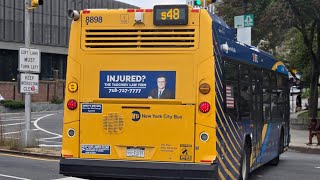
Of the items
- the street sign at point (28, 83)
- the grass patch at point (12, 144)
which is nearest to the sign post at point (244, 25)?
the street sign at point (28, 83)

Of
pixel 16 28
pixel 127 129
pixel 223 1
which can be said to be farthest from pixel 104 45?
pixel 16 28

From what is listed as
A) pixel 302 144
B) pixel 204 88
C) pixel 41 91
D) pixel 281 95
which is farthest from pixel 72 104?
pixel 41 91

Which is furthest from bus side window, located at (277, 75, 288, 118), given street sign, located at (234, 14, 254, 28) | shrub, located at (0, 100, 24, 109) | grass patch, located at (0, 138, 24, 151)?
shrub, located at (0, 100, 24, 109)

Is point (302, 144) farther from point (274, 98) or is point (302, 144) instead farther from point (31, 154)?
point (31, 154)

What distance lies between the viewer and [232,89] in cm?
912

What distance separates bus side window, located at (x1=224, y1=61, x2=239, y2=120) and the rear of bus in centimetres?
77

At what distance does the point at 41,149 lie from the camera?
16516 millimetres

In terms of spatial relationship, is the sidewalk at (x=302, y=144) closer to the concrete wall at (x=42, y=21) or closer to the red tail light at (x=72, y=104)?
the red tail light at (x=72, y=104)

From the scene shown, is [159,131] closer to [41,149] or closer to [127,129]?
[127,129]

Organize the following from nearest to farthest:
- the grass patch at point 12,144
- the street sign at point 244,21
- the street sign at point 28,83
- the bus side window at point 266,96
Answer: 1. the bus side window at point 266,96
2. the grass patch at point 12,144
3. the street sign at point 28,83
4. the street sign at point 244,21

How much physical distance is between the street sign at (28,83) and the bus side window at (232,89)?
934 cm

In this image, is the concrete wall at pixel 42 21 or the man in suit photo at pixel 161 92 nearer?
the man in suit photo at pixel 161 92

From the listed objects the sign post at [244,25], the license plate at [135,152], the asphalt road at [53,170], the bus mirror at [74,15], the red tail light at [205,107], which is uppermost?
the sign post at [244,25]

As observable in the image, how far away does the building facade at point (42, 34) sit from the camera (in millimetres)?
63656
